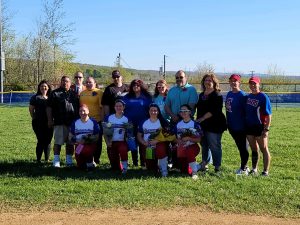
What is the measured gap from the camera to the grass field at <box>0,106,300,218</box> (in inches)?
226

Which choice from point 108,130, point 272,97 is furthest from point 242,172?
point 272,97

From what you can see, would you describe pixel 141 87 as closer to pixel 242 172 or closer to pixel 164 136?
pixel 164 136

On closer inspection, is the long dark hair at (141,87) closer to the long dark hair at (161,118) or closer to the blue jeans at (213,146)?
the long dark hair at (161,118)

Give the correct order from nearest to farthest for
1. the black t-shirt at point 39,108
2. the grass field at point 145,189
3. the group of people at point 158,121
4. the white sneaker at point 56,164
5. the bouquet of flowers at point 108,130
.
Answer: the grass field at point 145,189
the group of people at point 158,121
the bouquet of flowers at point 108,130
the white sneaker at point 56,164
the black t-shirt at point 39,108

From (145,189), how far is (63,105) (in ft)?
8.32

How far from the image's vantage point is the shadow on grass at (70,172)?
7.25 meters

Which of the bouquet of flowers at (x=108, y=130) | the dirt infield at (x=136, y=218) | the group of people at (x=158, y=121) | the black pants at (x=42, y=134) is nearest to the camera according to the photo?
the dirt infield at (x=136, y=218)

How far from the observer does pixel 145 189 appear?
6.39 m

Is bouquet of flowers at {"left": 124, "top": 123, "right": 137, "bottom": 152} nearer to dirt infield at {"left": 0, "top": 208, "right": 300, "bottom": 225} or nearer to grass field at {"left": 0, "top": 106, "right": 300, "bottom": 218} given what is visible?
grass field at {"left": 0, "top": 106, "right": 300, "bottom": 218}

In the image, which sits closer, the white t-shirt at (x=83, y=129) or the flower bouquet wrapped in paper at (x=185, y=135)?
the flower bouquet wrapped in paper at (x=185, y=135)

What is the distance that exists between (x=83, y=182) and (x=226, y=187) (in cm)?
229

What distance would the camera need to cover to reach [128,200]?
5.89m

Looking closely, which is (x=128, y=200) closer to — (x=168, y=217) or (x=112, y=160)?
(x=168, y=217)

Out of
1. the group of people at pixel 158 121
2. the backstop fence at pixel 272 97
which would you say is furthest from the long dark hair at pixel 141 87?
the backstop fence at pixel 272 97
